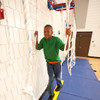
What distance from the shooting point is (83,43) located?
444 cm

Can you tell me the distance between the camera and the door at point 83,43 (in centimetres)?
430

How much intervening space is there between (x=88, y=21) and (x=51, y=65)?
4.12 metres

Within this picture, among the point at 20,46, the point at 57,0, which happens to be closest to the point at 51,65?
the point at 20,46

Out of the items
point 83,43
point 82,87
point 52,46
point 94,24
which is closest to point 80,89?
point 82,87

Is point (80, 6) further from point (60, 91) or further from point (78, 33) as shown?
point (60, 91)

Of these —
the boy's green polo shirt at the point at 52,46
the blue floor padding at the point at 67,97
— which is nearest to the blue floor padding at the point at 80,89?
the blue floor padding at the point at 67,97

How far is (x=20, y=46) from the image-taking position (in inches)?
32.8

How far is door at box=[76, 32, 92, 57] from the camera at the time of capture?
430 cm

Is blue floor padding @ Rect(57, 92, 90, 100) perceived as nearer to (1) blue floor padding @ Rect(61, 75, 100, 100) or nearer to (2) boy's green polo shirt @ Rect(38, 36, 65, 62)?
(1) blue floor padding @ Rect(61, 75, 100, 100)

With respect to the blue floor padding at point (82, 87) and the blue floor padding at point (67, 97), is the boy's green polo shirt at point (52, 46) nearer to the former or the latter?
the blue floor padding at point (67, 97)

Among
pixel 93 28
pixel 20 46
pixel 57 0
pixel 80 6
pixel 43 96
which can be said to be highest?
pixel 80 6

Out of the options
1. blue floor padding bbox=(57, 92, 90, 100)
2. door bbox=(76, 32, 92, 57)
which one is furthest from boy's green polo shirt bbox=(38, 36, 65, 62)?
door bbox=(76, 32, 92, 57)

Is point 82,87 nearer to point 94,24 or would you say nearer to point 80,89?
point 80,89

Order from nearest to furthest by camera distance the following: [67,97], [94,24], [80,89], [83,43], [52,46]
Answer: [52,46] < [67,97] < [80,89] < [94,24] < [83,43]
